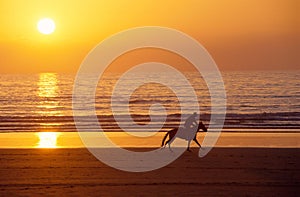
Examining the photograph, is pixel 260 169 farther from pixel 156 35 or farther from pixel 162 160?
pixel 156 35

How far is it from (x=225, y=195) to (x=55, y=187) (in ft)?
10.4

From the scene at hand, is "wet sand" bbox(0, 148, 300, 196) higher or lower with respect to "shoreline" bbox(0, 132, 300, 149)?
lower

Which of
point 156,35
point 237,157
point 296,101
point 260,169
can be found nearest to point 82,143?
point 237,157

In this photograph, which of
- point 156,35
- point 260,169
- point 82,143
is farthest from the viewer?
point 156,35

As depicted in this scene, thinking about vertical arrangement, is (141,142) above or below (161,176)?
above

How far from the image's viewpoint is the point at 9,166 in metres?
12.3

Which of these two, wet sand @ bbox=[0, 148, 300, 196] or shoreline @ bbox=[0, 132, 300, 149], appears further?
shoreline @ bbox=[0, 132, 300, 149]

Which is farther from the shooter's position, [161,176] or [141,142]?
[141,142]

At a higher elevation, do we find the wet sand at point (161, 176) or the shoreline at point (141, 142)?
the shoreline at point (141, 142)

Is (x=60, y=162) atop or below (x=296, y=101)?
below

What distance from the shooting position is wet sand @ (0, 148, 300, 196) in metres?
9.49

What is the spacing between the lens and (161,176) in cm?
1093

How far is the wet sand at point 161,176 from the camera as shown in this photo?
949 centimetres

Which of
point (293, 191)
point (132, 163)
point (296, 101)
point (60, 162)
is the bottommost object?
point (293, 191)
